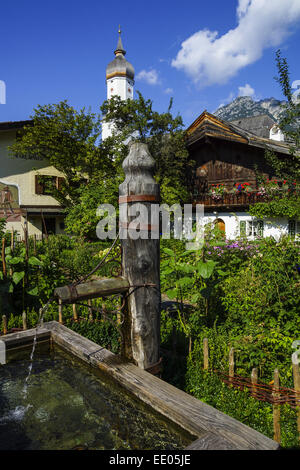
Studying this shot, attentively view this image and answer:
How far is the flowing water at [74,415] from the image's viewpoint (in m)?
2.37

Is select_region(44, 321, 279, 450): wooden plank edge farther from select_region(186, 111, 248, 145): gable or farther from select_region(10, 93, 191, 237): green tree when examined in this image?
select_region(186, 111, 248, 145): gable

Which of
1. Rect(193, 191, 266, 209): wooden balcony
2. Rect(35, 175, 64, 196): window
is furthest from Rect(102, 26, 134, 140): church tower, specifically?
Rect(193, 191, 266, 209): wooden balcony

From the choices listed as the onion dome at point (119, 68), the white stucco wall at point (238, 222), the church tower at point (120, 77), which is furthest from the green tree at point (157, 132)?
the onion dome at point (119, 68)

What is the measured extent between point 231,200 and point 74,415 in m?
17.2

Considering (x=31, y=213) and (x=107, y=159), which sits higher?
(x=107, y=159)

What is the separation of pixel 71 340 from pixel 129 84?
47689 mm

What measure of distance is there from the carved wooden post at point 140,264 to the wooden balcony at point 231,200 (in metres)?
15.3

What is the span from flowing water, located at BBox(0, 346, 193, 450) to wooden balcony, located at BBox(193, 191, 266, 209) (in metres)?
15.7

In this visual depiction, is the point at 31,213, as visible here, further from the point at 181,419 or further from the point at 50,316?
the point at 181,419

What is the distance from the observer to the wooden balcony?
1772cm

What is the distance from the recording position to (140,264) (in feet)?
Result: 9.83

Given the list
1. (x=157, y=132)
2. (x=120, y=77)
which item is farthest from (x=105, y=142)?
(x=120, y=77)

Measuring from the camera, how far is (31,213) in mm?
20141
